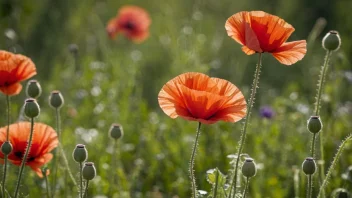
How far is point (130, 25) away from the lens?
13.7 ft

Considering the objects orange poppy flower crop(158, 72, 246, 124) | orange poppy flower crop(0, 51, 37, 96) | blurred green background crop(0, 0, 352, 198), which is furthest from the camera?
blurred green background crop(0, 0, 352, 198)

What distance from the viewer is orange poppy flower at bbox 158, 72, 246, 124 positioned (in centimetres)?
174

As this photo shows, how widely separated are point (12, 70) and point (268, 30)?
2.44 ft

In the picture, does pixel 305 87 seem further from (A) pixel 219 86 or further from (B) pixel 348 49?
(A) pixel 219 86

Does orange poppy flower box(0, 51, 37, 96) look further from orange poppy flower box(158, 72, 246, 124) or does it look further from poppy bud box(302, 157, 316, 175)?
poppy bud box(302, 157, 316, 175)

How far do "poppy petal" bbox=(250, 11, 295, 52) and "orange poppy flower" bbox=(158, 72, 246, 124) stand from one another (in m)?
0.15

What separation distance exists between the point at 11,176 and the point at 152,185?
67 cm

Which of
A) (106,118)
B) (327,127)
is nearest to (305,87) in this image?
(327,127)

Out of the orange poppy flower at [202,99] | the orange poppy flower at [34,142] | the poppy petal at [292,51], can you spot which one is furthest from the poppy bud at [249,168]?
the orange poppy flower at [34,142]

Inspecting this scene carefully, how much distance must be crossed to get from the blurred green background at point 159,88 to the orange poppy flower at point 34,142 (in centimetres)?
27

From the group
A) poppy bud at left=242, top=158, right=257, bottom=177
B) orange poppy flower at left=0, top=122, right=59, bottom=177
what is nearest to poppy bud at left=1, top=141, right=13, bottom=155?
orange poppy flower at left=0, top=122, right=59, bottom=177

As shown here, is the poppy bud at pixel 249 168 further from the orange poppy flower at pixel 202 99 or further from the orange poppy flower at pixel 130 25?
the orange poppy flower at pixel 130 25

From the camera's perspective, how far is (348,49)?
488 centimetres

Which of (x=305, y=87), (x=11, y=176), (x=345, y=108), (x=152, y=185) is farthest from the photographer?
(x=305, y=87)
